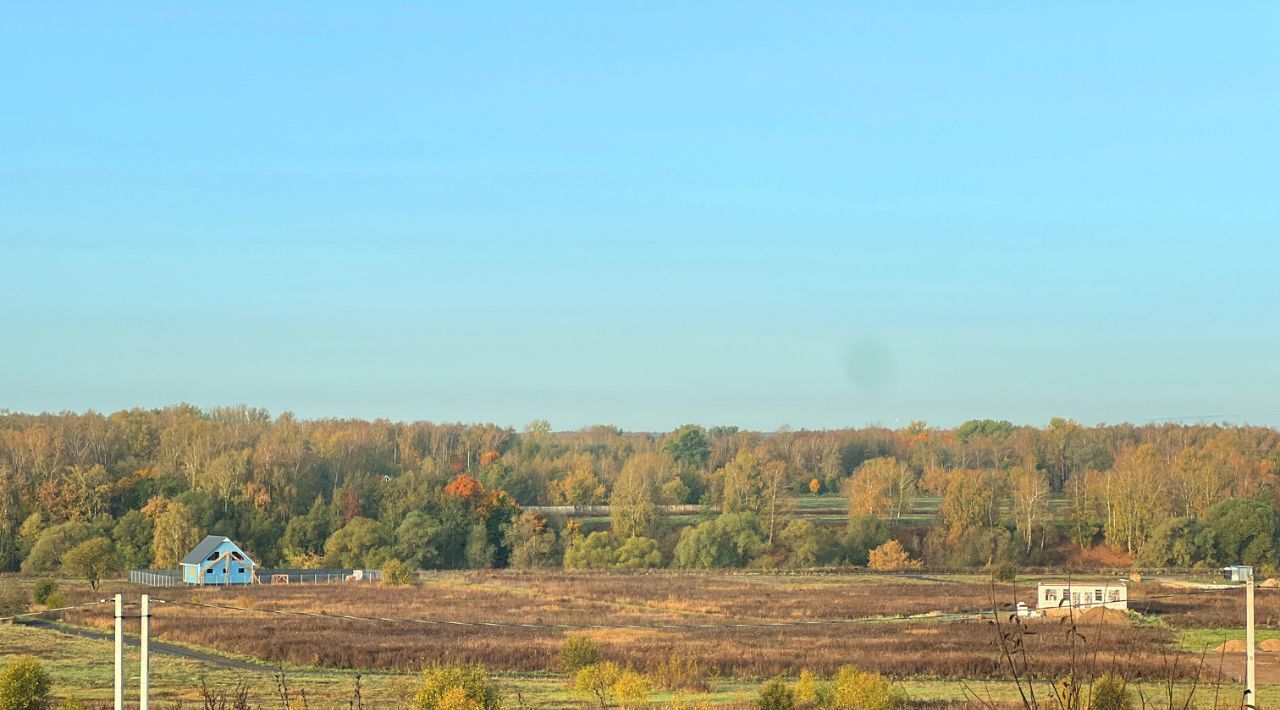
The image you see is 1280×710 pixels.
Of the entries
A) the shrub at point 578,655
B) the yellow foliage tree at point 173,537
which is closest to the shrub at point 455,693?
the shrub at point 578,655

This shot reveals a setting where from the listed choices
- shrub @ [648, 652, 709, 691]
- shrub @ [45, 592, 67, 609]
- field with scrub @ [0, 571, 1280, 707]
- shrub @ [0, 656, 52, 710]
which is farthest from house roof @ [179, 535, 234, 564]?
shrub @ [0, 656, 52, 710]

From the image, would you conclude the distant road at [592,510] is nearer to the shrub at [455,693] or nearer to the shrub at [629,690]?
the shrub at [629,690]

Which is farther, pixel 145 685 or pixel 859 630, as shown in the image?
pixel 859 630

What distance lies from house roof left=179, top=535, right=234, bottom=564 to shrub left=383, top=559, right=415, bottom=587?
33.2 feet

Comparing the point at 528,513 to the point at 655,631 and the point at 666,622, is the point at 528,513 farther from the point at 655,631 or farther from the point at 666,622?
the point at 655,631

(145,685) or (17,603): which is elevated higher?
(145,685)

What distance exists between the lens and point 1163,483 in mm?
87375

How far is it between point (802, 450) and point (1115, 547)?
166 feet

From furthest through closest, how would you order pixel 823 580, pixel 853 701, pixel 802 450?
1. pixel 802 450
2. pixel 823 580
3. pixel 853 701

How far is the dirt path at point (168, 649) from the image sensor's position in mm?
35719

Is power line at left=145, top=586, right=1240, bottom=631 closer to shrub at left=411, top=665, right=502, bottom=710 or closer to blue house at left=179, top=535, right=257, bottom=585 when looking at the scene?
blue house at left=179, top=535, right=257, bottom=585

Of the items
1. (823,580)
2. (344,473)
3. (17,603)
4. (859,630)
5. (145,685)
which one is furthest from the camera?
(344,473)

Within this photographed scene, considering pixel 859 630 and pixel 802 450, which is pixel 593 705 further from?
pixel 802 450

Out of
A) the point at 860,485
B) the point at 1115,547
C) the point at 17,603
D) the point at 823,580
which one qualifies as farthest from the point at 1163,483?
the point at 17,603
